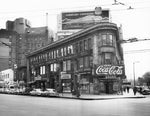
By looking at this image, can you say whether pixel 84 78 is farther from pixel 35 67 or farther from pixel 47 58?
pixel 35 67

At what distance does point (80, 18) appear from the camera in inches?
3755

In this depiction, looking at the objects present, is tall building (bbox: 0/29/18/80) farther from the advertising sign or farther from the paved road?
the paved road

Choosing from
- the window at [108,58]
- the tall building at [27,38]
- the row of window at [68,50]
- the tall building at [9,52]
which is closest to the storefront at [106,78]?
the window at [108,58]

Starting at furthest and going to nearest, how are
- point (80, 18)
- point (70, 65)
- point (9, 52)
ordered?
point (9, 52)
point (80, 18)
point (70, 65)

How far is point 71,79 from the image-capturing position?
2172 inches

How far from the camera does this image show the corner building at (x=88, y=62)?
47.7 m

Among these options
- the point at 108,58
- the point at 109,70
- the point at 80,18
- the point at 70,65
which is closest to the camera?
the point at 109,70

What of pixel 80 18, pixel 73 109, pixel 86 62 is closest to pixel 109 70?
pixel 86 62

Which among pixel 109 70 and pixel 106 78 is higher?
pixel 109 70

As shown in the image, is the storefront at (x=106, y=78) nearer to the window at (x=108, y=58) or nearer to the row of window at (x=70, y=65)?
the window at (x=108, y=58)

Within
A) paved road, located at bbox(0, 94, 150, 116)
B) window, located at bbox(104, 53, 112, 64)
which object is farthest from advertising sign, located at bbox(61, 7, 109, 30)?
paved road, located at bbox(0, 94, 150, 116)

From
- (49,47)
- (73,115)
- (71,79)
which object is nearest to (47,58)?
(49,47)

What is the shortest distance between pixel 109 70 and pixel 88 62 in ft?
15.7

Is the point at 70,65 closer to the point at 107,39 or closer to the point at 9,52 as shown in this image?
the point at 107,39
